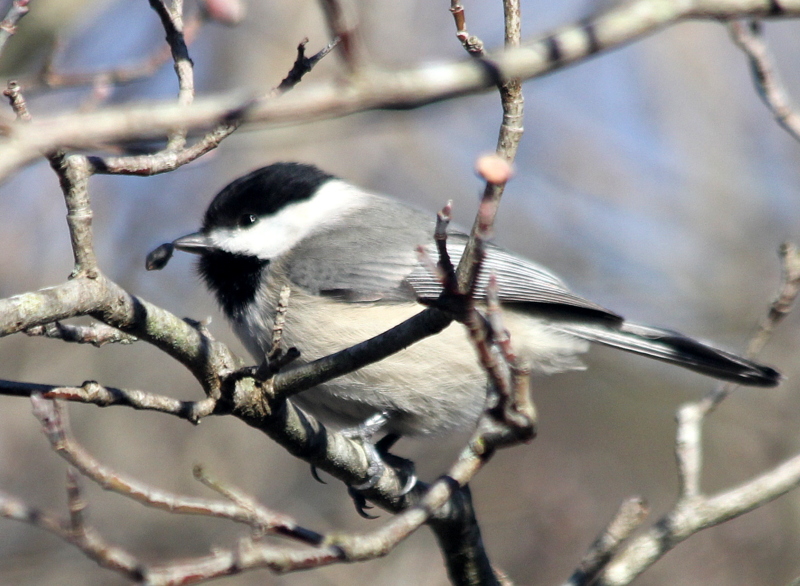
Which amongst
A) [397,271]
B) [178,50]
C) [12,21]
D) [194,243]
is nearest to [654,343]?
[397,271]

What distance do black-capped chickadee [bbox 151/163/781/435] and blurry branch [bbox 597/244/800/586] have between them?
2.32ft

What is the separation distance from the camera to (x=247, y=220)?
3582 millimetres

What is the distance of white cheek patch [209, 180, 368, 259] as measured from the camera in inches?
140

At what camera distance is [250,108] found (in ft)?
3.32

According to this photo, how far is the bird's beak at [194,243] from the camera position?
3.44 metres

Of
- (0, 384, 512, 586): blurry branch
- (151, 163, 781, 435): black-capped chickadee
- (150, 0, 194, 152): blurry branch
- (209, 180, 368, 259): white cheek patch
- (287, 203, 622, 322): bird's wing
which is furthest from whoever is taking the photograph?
(209, 180, 368, 259): white cheek patch

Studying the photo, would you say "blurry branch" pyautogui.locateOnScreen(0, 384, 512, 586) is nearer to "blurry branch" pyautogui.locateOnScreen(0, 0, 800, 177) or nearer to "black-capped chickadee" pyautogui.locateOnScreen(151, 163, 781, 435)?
"blurry branch" pyautogui.locateOnScreen(0, 0, 800, 177)

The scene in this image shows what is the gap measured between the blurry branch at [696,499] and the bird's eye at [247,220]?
6.42 ft

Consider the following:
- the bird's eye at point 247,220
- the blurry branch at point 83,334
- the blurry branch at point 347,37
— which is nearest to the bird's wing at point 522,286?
the bird's eye at point 247,220

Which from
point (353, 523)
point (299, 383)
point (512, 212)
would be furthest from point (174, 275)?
point (299, 383)

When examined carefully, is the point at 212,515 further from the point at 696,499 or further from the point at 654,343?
the point at 654,343

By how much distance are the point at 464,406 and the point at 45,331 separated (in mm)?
1891

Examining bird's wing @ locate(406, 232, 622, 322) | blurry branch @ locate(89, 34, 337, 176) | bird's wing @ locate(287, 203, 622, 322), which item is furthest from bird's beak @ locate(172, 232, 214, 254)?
blurry branch @ locate(89, 34, 337, 176)

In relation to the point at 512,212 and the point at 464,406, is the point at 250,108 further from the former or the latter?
the point at 512,212
